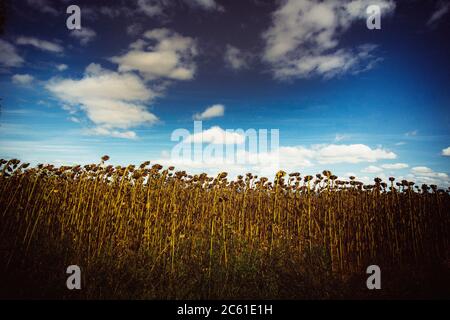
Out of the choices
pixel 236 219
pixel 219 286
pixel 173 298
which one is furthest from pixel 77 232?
pixel 236 219

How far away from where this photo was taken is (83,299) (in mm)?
3178

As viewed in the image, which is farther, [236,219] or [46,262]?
[236,219]

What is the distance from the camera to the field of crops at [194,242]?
3734 mm

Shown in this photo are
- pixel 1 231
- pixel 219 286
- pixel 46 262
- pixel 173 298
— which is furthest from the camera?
pixel 1 231

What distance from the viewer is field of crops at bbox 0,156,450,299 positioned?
373 centimetres

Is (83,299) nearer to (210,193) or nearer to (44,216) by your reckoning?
(44,216)

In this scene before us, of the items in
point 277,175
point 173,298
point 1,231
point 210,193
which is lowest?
point 173,298

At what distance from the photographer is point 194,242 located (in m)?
4.81

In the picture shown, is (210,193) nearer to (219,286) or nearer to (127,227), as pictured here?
(127,227)

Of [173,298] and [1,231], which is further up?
[1,231]
